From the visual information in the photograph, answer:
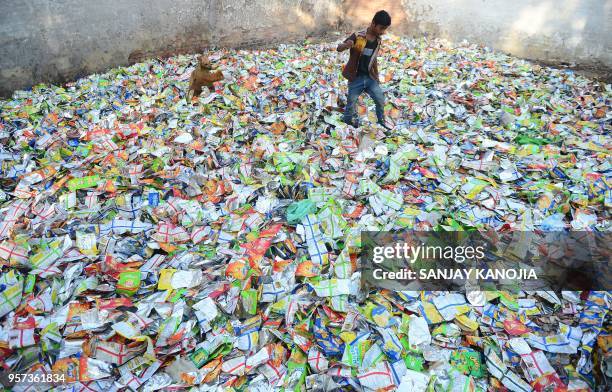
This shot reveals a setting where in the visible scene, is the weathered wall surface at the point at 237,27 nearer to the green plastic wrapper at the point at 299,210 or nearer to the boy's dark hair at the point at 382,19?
the boy's dark hair at the point at 382,19

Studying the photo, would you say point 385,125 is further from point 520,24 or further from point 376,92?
point 520,24

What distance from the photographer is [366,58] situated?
355 centimetres

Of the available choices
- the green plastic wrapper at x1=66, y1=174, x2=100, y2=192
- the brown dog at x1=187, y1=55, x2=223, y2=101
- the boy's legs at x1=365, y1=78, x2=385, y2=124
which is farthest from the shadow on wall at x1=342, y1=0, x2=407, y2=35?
the green plastic wrapper at x1=66, y1=174, x2=100, y2=192

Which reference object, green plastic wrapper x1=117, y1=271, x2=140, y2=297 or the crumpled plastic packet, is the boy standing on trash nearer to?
the crumpled plastic packet

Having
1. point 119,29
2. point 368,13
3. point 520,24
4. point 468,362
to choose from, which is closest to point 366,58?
point 468,362

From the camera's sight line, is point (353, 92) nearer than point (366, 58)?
No

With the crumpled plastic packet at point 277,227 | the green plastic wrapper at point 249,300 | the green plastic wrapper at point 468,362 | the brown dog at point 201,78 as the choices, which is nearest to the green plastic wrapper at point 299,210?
the crumpled plastic packet at point 277,227

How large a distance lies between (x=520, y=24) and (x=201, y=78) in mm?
5847

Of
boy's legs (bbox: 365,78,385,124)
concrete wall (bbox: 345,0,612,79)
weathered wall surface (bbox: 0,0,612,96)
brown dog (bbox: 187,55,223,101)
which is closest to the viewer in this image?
boy's legs (bbox: 365,78,385,124)

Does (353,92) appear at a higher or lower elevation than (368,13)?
lower

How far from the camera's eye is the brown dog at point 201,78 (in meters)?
4.52

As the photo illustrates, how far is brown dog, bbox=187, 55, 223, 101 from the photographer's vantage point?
4.52m

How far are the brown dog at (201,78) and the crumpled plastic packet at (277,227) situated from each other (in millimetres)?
155

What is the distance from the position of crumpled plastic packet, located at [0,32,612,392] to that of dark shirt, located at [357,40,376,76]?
24.5 inches
